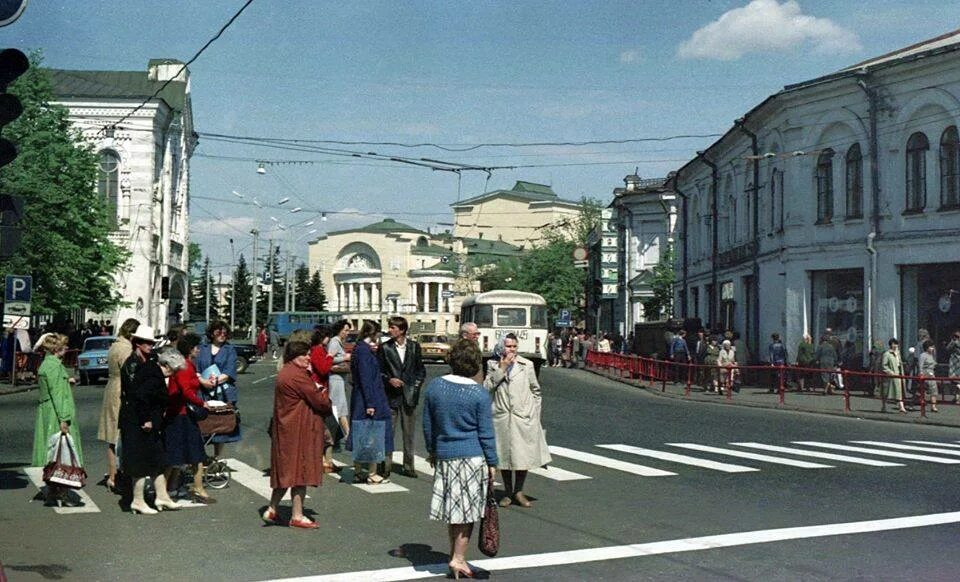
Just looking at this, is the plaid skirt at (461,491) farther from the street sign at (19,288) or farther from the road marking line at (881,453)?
the street sign at (19,288)

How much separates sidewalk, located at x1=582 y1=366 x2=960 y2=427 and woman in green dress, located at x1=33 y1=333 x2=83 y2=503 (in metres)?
17.6

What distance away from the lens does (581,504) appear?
11648 mm

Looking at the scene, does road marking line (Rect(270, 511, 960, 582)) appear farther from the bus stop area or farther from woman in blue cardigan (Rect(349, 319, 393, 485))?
the bus stop area

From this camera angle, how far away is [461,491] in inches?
315

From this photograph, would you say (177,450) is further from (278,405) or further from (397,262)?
(397,262)

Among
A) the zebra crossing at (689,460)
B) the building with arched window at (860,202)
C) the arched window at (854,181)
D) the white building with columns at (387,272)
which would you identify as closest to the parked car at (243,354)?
the building with arched window at (860,202)

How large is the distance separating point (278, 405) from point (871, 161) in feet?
89.8

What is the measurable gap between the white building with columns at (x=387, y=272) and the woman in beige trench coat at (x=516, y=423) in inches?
5048

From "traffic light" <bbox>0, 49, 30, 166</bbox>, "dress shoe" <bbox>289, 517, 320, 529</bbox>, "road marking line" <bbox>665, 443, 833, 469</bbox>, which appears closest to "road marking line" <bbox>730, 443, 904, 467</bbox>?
"road marking line" <bbox>665, 443, 833, 469</bbox>

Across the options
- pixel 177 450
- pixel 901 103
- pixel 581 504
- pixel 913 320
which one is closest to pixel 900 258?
pixel 913 320

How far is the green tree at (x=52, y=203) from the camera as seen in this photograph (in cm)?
3966

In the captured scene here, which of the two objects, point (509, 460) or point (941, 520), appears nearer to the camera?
point (941, 520)

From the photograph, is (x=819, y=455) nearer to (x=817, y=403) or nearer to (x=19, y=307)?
(x=817, y=403)

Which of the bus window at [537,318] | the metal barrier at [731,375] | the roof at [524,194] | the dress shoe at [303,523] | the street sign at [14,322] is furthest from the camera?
the roof at [524,194]
